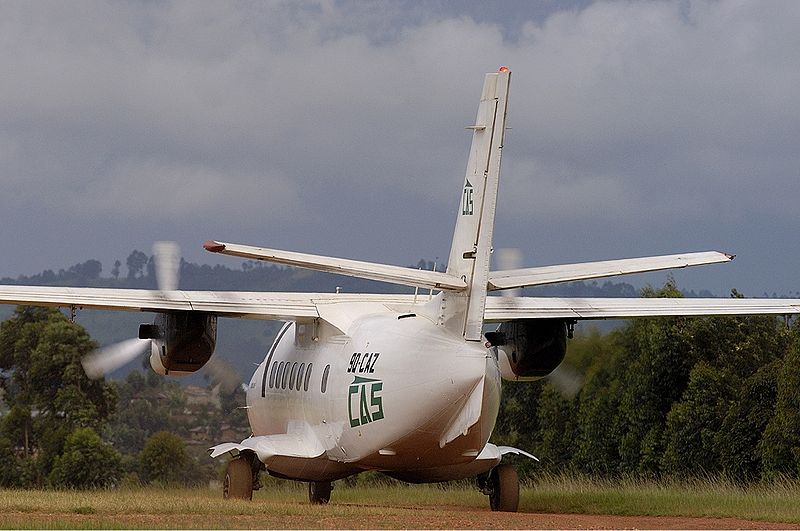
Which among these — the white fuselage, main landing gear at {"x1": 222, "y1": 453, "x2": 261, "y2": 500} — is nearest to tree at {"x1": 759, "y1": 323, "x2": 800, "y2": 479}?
the white fuselage

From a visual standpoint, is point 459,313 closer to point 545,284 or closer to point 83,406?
point 545,284

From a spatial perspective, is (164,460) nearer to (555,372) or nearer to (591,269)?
(555,372)

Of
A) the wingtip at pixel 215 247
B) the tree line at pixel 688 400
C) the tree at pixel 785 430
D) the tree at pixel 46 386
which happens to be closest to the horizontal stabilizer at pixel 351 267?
the wingtip at pixel 215 247

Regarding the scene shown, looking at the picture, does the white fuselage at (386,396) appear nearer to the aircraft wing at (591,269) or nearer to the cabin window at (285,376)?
the cabin window at (285,376)

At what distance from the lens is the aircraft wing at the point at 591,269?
20219 mm

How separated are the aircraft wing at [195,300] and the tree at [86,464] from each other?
25.7 m

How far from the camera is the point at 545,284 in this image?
2025 cm

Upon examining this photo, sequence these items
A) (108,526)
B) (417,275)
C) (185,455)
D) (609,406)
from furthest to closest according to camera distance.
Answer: (185,455) → (609,406) → (417,275) → (108,526)

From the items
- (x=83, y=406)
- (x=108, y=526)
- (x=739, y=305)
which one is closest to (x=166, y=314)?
(x=108, y=526)

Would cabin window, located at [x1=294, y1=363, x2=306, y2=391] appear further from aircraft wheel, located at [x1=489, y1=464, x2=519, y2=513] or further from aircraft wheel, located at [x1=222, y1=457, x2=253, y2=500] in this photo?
aircraft wheel, located at [x1=489, y1=464, x2=519, y2=513]

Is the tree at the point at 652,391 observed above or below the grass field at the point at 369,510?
above

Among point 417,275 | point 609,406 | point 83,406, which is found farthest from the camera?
point 83,406

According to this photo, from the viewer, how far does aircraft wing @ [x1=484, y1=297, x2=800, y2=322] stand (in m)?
23.6

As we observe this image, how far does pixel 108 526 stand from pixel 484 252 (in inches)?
264
